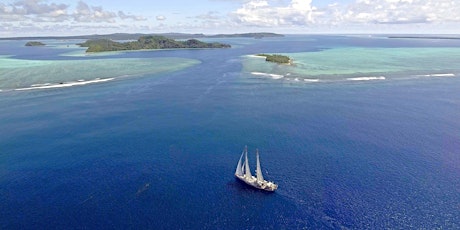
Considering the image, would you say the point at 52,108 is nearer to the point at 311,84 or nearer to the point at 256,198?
the point at 256,198

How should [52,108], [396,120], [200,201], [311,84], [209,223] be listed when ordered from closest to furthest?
1. [209,223]
2. [200,201]
3. [396,120]
4. [52,108]
5. [311,84]

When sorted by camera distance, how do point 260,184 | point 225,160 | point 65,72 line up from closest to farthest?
point 260,184 < point 225,160 < point 65,72

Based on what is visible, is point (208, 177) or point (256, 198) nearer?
point (256, 198)

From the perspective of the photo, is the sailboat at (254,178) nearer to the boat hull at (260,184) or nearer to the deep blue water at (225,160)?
the boat hull at (260,184)

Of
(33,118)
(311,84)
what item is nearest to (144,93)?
(33,118)

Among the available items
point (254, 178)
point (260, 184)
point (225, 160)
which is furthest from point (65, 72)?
point (260, 184)

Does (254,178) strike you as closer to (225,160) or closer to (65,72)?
(225,160)

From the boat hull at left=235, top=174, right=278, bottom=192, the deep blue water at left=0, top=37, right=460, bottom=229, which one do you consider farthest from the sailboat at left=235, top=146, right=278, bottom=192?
the deep blue water at left=0, top=37, right=460, bottom=229

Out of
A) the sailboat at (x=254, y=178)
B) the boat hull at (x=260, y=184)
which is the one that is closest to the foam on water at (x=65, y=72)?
the sailboat at (x=254, y=178)
